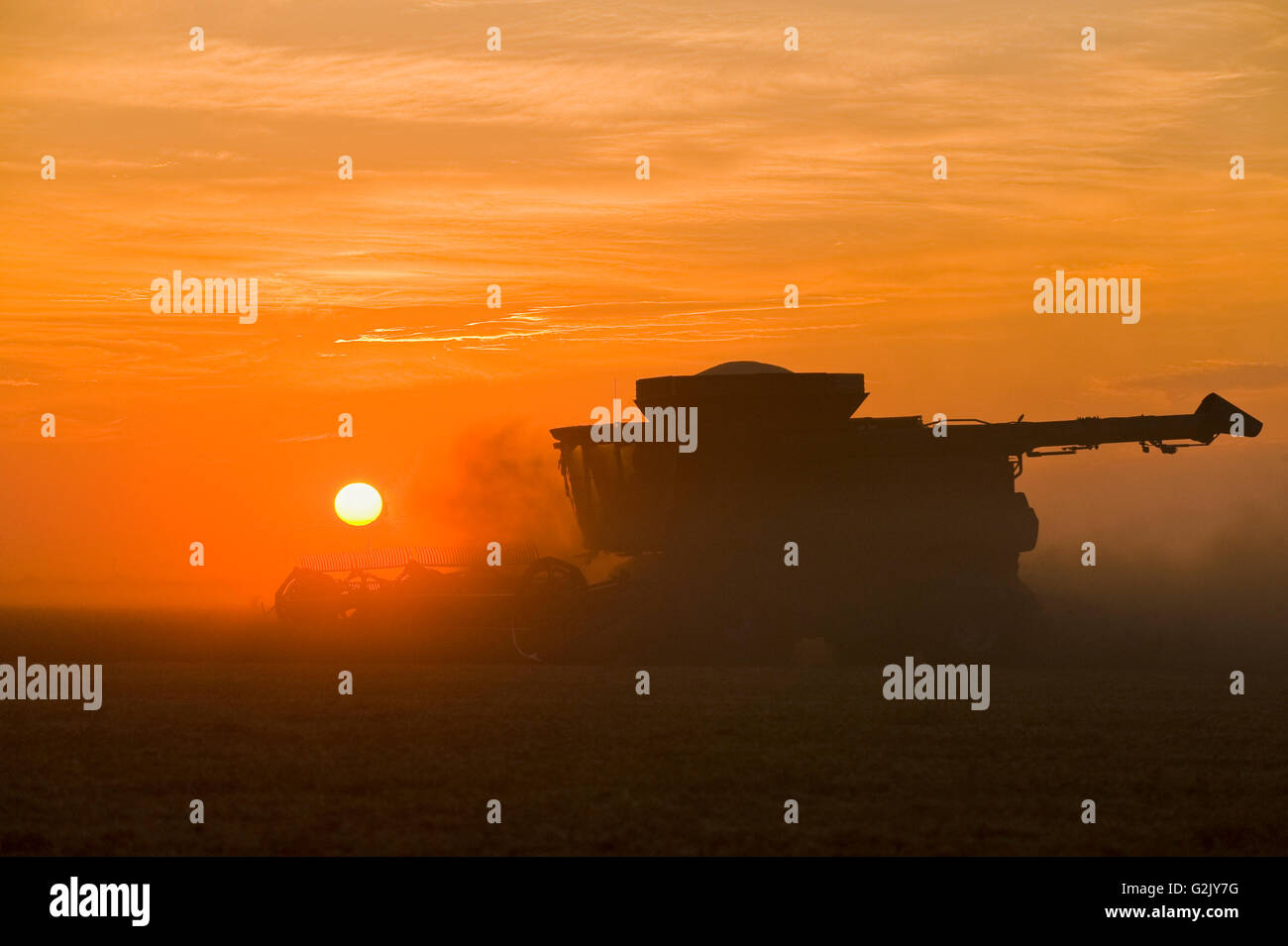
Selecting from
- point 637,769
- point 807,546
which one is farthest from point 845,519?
point 637,769

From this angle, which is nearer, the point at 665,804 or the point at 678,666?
the point at 665,804

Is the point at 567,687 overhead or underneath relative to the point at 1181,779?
overhead

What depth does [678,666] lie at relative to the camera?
26906 mm

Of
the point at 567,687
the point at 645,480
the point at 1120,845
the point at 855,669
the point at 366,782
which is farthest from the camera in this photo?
the point at 645,480

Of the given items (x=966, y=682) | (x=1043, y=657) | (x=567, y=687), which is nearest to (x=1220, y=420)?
(x=1043, y=657)

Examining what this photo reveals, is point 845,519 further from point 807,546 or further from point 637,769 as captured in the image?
point 637,769

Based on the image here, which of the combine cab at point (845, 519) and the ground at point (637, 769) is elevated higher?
the combine cab at point (845, 519)

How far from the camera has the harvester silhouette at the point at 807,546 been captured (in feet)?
91.1

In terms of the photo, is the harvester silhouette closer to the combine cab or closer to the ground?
the combine cab

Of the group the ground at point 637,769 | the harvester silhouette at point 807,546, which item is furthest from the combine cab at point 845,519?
the ground at point 637,769

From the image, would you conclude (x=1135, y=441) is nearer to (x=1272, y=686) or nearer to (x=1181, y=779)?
(x=1272, y=686)

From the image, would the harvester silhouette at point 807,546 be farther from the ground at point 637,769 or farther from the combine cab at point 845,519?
the ground at point 637,769

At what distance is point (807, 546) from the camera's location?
Answer: 28094 millimetres

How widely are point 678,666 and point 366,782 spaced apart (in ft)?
43.6
